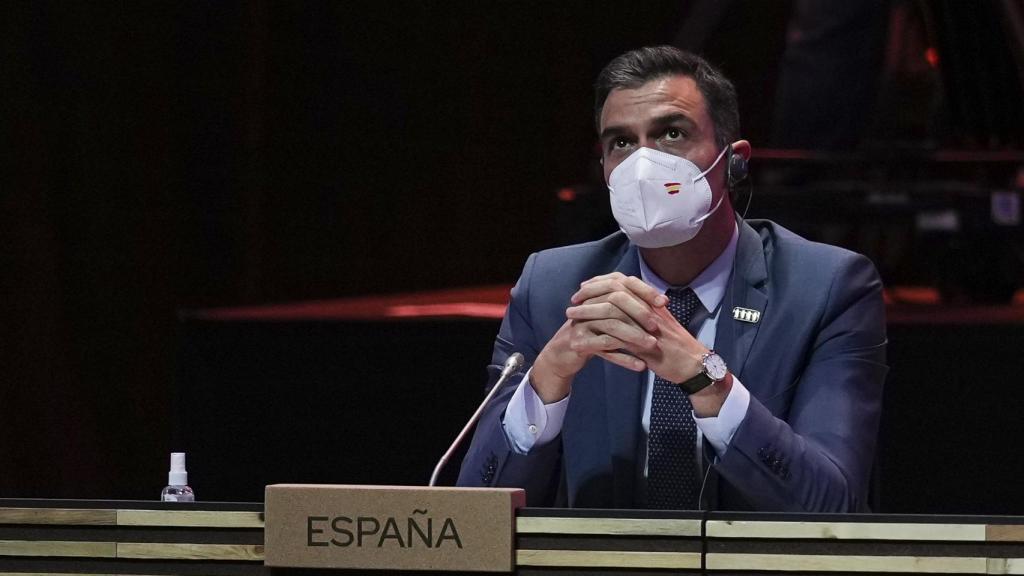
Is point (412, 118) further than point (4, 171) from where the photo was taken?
Yes

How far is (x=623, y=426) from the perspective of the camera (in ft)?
6.31

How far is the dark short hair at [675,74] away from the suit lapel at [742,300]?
6.5 inches

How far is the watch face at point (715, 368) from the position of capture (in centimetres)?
171

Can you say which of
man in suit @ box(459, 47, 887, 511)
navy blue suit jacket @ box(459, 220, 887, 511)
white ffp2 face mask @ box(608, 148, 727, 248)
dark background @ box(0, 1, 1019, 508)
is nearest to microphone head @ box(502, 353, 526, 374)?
man in suit @ box(459, 47, 887, 511)

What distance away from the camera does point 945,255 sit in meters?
3.46

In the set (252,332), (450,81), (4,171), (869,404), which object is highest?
(450,81)

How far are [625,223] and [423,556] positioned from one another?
2.63ft

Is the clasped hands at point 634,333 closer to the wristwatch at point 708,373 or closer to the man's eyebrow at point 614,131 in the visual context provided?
the wristwatch at point 708,373

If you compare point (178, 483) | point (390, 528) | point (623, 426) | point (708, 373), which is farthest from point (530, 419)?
point (390, 528)

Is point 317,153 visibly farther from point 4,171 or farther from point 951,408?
point 951,408

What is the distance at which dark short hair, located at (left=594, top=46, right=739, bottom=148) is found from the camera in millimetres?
2031

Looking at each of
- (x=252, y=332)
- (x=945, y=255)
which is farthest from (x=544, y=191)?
(x=252, y=332)

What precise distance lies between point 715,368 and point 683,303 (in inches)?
12.1

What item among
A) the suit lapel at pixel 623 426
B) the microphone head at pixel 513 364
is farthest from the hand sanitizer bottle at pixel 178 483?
the suit lapel at pixel 623 426
